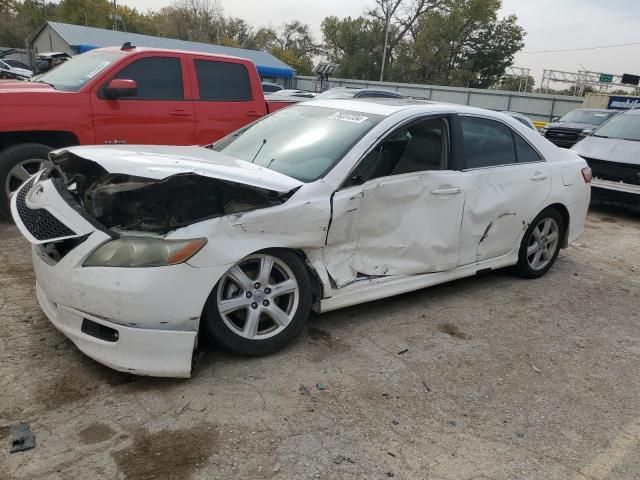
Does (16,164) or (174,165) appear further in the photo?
(16,164)

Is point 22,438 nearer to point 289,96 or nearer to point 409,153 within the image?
point 409,153

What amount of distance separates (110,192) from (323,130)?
5.10 ft

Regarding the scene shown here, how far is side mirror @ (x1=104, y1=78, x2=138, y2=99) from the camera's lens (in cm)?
566

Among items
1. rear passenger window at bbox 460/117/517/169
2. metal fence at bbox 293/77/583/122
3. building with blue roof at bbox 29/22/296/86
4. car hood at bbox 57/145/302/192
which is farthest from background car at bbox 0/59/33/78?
metal fence at bbox 293/77/583/122

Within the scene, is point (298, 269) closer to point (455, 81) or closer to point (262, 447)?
point (262, 447)

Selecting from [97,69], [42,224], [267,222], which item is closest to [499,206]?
[267,222]

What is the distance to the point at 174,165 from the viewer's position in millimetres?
3037

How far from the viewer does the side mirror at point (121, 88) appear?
18.6 ft

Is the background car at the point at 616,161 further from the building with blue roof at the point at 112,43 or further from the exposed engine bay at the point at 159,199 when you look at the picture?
the building with blue roof at the point at 112,43

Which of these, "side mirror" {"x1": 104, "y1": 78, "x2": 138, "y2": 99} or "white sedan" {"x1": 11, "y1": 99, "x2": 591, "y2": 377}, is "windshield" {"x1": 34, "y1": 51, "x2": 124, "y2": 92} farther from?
"white sedan" {"x1": 11, "y1": 99, "x2": 591, "y2": 377}

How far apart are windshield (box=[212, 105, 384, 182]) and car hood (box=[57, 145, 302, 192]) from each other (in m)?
0.20

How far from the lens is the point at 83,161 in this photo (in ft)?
11.1

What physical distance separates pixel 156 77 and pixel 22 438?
4748 mm

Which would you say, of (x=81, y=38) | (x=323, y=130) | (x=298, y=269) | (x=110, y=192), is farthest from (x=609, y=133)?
(x=81, y=38)
